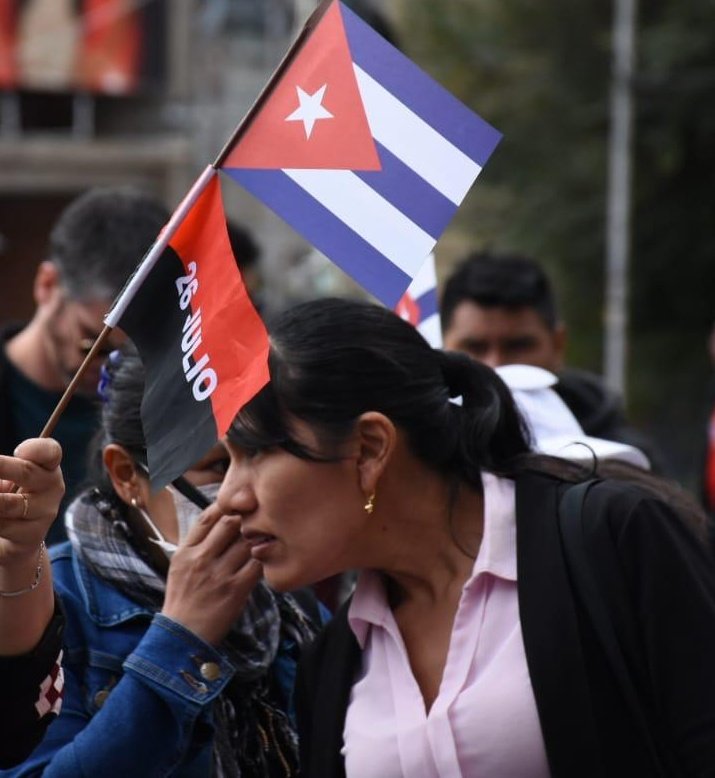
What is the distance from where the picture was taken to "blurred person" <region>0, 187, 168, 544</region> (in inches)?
169

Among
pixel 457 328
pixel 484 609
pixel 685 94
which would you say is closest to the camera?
pixel 484 609

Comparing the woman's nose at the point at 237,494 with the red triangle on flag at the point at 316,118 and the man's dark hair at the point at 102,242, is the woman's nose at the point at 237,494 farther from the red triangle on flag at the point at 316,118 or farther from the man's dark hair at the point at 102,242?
the man's dark hair at the point at 102,242

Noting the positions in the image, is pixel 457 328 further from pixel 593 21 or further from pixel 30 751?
pixel 593 21

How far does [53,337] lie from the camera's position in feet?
14.5

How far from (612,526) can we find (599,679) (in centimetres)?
24

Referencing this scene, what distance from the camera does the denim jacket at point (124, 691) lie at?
2.69 meters

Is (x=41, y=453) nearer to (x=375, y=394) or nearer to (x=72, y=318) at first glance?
(x=375, y=394)

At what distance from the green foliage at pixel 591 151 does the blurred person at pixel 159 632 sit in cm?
1335

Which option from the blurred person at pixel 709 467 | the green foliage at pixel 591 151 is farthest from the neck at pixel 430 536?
the green foliage at pixel 591 151

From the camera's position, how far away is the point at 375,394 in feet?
9.04

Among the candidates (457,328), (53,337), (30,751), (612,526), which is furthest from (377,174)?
(457,328)

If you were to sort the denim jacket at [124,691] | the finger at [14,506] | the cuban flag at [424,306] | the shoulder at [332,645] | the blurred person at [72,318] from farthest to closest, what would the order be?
the blurred person at [72,318] < the cuban flag at [424,306] < the shoulder at [332,645] < the denim jacket at [124,691] < the finger at [14,506]

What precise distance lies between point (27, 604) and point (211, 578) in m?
0.47

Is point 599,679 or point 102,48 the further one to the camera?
point 102,48
